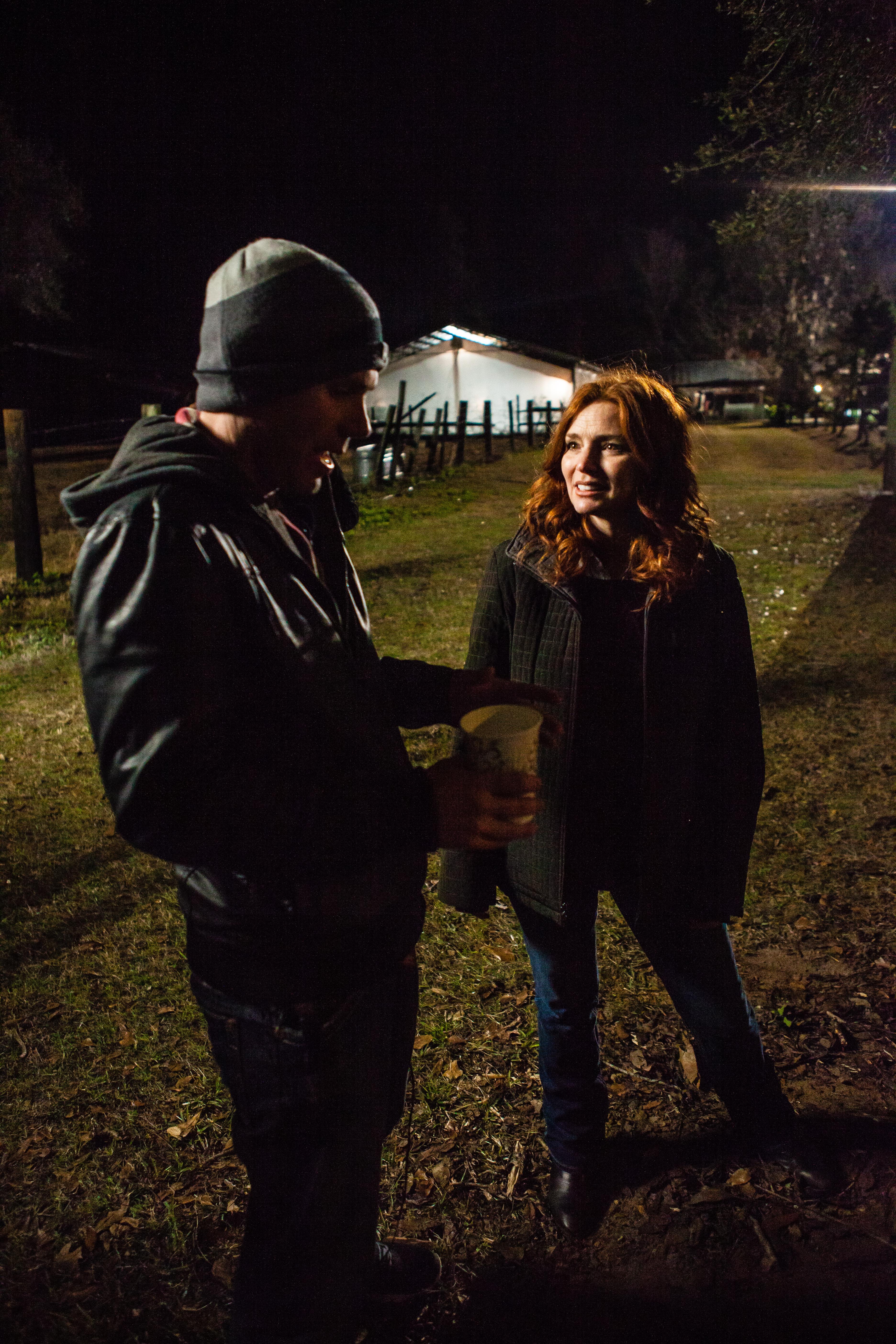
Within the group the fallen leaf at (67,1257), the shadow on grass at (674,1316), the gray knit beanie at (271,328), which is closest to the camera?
the gray knit beanie at (271,328)

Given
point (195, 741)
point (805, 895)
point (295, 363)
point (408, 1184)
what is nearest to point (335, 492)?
point (295, 363)

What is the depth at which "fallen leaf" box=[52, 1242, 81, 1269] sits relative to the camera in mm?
2535

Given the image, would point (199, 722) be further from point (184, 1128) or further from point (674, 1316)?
point (184, 1128)

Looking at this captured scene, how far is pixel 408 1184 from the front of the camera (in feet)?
9.14

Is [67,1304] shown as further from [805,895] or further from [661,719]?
[805,895]

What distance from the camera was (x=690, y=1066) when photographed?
3207mm

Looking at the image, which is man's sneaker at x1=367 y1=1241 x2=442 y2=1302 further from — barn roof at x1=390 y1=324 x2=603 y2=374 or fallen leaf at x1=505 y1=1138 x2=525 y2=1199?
barn roof at x1=390 y1=324 x2=603 y2=374

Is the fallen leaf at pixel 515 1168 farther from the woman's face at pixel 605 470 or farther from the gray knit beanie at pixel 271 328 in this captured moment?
the gray knit beanie at pixel 271 328

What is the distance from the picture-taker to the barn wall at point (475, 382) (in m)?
29.4

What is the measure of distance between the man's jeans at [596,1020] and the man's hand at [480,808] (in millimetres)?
1043

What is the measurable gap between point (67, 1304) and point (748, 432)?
41591 millimetres

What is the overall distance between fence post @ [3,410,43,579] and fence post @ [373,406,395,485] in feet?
33.5

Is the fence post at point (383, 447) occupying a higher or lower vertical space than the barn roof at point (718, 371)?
lower

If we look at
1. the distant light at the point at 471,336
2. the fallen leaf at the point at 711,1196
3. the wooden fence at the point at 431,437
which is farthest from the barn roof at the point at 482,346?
the fallen leaf at the point at 711,1196
